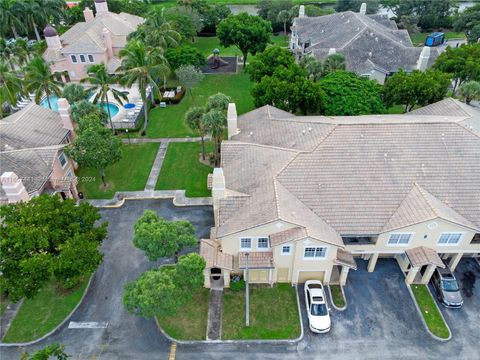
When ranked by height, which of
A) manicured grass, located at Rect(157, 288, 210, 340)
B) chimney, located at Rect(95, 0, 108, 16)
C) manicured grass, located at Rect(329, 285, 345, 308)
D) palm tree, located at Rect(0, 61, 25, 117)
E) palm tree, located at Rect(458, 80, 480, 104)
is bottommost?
manicured grass, located at Rect(157, 288, 210, 340)

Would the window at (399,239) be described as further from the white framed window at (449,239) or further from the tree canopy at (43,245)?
the tree canopy at (43,245)

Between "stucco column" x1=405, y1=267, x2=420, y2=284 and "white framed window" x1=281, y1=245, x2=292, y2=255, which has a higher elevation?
"white framed window" x1=281, y1=245, x2=292, y2=255

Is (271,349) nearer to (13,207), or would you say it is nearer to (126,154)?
(13,207)

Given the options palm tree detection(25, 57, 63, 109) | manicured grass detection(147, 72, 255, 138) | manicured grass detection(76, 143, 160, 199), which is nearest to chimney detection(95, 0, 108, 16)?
manicured grass detection(147, 72, 255, 138)

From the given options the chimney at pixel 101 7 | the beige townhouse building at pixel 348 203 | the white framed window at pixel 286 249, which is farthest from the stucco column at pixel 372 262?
the chimney at pixel 101 7

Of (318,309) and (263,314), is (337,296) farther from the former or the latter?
(263,314)

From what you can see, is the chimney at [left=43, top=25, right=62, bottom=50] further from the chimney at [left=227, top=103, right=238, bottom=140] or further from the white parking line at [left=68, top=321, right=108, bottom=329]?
the white parking line at [left=68, top=321, right=108, bottom=329]

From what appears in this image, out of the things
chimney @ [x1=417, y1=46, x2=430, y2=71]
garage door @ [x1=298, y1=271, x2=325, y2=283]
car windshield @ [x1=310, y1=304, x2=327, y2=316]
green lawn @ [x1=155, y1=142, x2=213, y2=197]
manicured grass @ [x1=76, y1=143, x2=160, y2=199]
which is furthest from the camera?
chimney @ [x1=417, y1=46, x2=430, y2=71]

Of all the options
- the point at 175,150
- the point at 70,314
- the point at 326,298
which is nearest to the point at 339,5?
the point at 175,150
